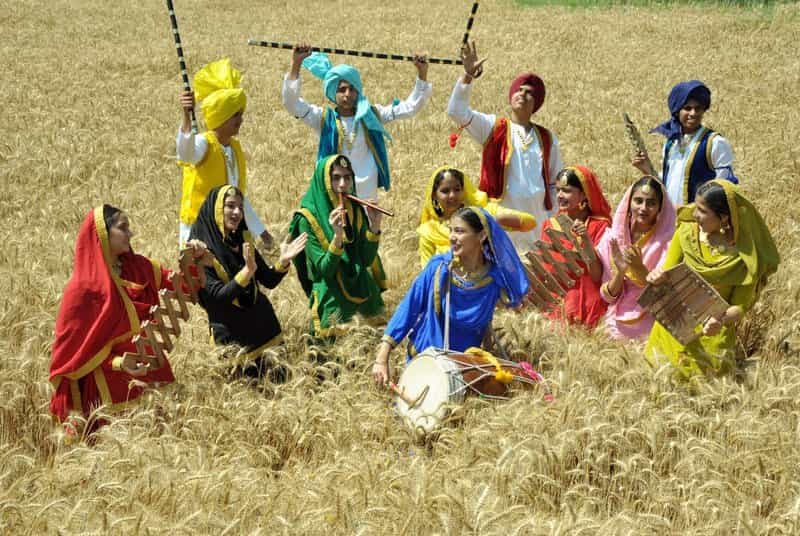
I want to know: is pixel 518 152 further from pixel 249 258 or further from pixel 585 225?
pixel 249 258

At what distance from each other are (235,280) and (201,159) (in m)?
1.69

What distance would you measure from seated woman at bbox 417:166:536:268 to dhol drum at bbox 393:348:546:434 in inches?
62.7

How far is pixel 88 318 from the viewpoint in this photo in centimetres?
464

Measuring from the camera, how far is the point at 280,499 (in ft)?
12.9

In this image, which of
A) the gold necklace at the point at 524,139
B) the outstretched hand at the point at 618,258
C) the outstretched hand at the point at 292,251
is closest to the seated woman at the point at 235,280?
the outstretched hand at the point at 292,251

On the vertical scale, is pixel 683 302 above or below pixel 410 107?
below

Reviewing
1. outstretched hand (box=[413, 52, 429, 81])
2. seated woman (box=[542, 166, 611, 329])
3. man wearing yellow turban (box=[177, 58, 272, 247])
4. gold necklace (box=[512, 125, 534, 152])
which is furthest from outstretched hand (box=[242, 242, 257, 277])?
gold necklace (box=[512, 125, 534, 152])

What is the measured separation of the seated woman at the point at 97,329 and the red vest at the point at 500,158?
3.34 metres

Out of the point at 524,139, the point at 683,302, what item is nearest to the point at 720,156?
the point at 524,139

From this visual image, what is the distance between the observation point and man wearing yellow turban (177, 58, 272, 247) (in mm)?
6418

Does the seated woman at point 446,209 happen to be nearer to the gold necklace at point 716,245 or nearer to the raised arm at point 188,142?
the gold necklace at point 716,245

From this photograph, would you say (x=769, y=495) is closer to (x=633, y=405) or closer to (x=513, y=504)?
(x=633, y=405)

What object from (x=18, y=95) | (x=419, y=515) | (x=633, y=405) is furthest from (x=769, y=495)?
(x=18, y=95)

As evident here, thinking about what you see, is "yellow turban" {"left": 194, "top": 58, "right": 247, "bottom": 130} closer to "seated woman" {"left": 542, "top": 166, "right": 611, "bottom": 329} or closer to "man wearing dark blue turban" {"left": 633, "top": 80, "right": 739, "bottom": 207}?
"seated woman" {"left": 542, "top": 166, "right": 611, "bottom": 329}
